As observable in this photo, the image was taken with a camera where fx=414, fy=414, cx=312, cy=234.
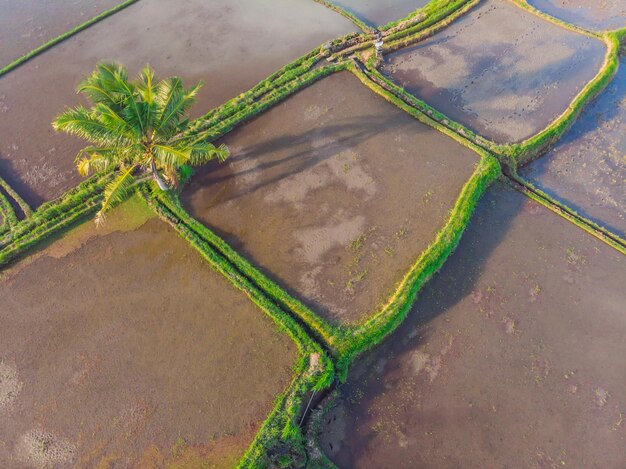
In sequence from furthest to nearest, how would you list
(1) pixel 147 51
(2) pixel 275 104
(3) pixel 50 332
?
(1) pixel 147 51, (2) pixel 275 104, (3) pixel 50 332

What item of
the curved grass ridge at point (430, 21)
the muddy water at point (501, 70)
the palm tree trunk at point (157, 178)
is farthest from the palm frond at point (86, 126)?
the curved grass ridge at point (430, 21)

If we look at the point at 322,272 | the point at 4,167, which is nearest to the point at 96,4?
the point at 4,167

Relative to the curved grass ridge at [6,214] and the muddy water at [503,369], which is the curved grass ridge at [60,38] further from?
the muddy water at [503,369]

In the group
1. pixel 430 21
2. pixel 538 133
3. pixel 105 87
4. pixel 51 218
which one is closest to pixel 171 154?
pixel 105 87

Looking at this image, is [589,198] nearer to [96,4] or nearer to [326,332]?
[326,332]

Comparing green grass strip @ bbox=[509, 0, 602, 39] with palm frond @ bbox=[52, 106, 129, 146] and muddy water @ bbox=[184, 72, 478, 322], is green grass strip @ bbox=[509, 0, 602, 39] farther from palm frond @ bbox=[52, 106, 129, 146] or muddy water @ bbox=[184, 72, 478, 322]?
palm frond @ bbox=[52, 106, 129, 146]
